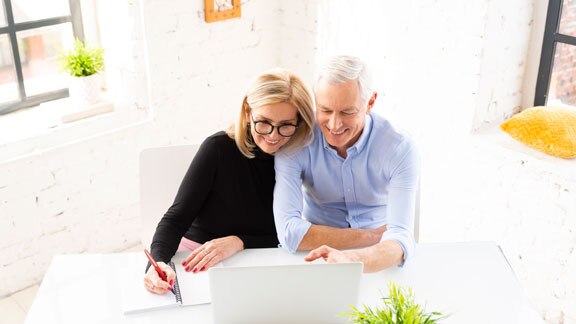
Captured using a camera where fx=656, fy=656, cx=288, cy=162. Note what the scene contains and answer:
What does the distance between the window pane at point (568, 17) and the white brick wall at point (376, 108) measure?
0.13 m

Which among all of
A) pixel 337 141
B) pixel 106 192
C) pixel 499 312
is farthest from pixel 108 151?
pixel 499 312

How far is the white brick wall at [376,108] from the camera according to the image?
251cm

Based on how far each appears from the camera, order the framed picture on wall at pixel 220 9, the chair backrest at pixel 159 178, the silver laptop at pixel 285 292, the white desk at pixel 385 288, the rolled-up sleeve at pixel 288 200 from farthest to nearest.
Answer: the framed picture on wall at pixel 220 9 < the chair backrest at pixel 159 178 < the rolled-up sleeve at pixel 288 200 < the white desk at pixel 385 288 < the silver laptop at pixel 285 292

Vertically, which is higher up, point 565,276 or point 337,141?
point 337,141

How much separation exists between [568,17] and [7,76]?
2305 millimetres

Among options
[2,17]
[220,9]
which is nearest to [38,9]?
[2,17]

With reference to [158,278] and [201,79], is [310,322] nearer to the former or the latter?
[158,278]

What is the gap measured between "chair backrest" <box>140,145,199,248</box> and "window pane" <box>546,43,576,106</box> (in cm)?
148

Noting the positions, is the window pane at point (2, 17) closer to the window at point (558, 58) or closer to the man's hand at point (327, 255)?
the man's hand at point (327, 255)

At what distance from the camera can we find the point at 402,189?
1887 millimetres

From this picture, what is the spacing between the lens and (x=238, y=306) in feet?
4.72

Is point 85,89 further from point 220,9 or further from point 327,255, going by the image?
point 327,255

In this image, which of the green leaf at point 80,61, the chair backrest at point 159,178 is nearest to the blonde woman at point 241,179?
the chair backrest at point 159,178

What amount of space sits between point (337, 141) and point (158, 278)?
63 centimetres
